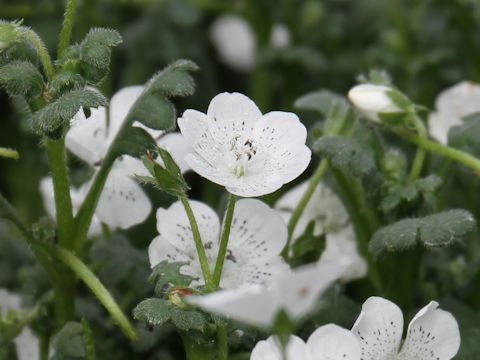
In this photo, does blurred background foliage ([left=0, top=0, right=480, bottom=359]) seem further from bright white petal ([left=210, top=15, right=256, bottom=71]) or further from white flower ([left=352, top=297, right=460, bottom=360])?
white flower ([left=352, top=297, right=460, bottom=360])

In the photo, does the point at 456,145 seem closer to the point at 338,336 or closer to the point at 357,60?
the point at 338,336

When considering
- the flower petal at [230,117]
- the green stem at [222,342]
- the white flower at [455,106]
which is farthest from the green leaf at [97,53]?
the white flower at [455,106]

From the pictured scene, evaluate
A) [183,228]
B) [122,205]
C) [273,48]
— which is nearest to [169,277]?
[183,228]

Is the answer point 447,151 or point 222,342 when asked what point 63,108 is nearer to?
point 222,342

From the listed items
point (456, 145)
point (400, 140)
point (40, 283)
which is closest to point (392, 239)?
point (456, 145)

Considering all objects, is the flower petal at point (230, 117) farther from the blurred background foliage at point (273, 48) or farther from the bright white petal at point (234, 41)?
the bright white petal at point (234, 41)
